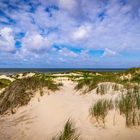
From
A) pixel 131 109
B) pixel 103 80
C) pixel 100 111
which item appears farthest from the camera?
pixel 103 80

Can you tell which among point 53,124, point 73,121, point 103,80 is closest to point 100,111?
point 73,121

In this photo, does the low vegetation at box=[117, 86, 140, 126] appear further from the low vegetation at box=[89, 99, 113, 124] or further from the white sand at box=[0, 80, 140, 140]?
the low vegetation at box=[89, 99, 113, 124]

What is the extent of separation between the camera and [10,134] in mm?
5113

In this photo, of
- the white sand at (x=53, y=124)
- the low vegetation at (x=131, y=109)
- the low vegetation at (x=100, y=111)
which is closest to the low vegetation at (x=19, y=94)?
the white sand at (x=53, y=124)

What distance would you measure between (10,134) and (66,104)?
2.67 meters

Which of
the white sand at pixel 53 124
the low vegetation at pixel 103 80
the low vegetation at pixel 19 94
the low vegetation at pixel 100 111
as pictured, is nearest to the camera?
the white sand at pixel 53 124

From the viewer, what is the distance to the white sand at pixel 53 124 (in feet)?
15.3

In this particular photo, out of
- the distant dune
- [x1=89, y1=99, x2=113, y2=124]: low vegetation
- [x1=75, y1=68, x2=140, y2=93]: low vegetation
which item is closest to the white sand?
the distant dune

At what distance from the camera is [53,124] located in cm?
559

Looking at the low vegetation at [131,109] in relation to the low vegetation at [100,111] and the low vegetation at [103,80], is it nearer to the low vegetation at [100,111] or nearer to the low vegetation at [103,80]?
the low vegetation at [100,111]

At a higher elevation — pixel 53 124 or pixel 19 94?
pixel 19 94

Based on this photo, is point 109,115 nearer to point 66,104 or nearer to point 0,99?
point 66,104

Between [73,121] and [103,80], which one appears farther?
[103,80]

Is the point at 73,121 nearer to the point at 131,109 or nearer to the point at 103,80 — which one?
the point at 131,109
